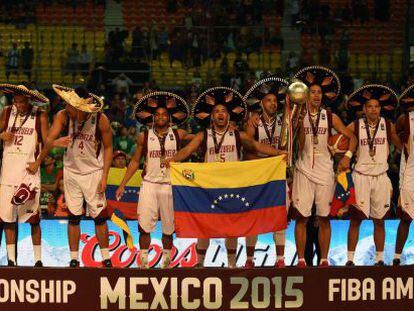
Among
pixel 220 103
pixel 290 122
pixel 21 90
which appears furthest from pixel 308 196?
pixel 21 90

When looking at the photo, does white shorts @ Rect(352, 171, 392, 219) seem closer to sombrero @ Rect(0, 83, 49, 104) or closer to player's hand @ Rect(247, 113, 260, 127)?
player's hand @ Rect(247, 113, 260, 127)

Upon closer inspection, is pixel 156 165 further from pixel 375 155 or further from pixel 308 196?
pixel 375 155

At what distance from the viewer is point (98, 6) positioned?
80.5 ft

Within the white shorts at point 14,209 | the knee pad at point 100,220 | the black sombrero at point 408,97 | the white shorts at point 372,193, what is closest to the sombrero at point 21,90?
the white shorts at point 14,209

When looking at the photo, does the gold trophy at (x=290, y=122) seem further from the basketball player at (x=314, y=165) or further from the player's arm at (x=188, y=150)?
the player's arm at (x=188, y=150)

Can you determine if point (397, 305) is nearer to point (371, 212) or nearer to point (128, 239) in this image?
point (371, 212)

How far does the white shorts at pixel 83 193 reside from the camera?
1289cm

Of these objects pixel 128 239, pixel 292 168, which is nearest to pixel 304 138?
pixel 292 168

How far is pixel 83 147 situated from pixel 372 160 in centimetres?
325

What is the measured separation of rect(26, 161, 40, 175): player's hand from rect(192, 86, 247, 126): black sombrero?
187cm

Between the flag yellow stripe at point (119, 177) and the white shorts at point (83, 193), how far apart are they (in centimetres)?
220

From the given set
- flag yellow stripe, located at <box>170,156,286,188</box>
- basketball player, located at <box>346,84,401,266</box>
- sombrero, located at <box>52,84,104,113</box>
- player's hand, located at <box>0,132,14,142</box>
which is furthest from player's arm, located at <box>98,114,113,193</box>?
basketball player, located at <box>346,84,401,266</box>

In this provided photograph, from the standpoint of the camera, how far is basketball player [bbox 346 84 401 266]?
1316cm

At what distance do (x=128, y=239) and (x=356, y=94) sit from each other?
3263 mm
